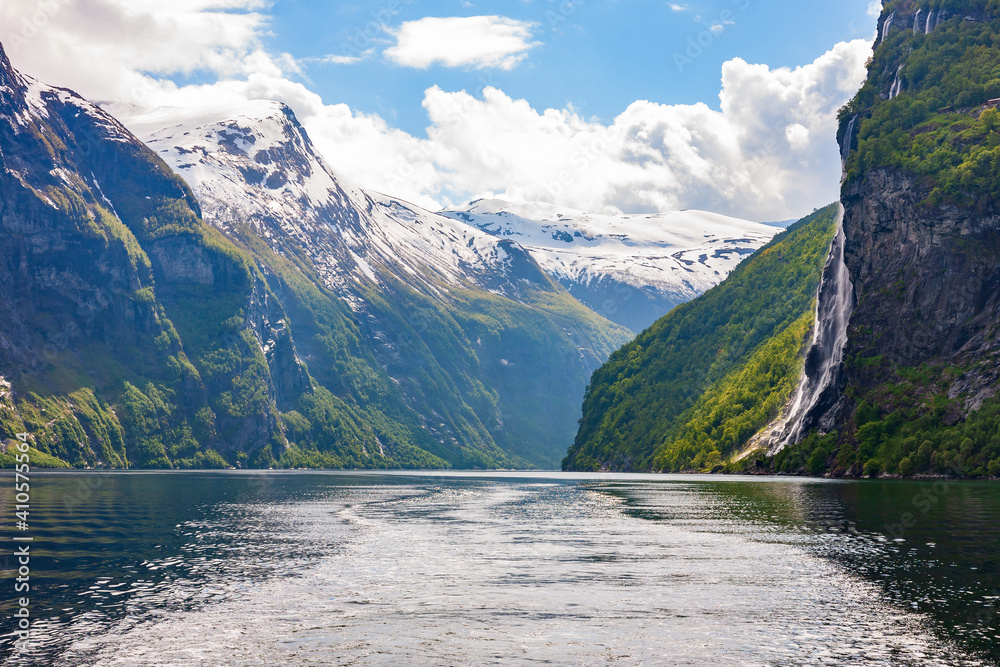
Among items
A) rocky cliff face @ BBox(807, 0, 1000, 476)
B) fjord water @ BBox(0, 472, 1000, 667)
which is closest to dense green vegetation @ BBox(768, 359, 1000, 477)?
rocky cliff face @ BBox(807, 0, 1000, 476)

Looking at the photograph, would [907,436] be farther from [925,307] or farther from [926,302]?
[926,302]

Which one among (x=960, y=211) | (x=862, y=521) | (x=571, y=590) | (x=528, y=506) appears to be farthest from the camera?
(x=960, y=211)

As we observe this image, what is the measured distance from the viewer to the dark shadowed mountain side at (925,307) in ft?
492

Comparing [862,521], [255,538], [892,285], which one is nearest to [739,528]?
[862,521]

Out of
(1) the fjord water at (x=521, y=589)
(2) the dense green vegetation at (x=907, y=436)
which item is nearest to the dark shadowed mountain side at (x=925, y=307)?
(2) the dense green vegetation at (x=907, y=436)

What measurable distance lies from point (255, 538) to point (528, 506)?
46727mm

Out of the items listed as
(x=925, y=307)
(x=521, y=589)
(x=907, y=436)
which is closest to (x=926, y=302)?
(x=925, y=307)

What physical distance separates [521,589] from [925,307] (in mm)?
145366

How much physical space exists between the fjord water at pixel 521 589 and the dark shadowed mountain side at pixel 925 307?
2609 inches

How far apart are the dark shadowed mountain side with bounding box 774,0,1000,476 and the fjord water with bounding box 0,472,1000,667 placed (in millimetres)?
66276

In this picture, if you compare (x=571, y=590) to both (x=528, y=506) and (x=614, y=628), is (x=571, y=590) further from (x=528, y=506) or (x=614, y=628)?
(x=528, y=506)

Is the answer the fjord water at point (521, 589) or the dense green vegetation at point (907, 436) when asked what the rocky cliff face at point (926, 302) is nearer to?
the dense green vegetation at point (907, 436)

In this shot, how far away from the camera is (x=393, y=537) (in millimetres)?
73062

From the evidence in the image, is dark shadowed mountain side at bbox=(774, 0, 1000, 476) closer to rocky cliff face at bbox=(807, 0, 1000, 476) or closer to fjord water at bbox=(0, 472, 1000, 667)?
rocky cliff face at bbox=(807, 0, 1000, 476)
